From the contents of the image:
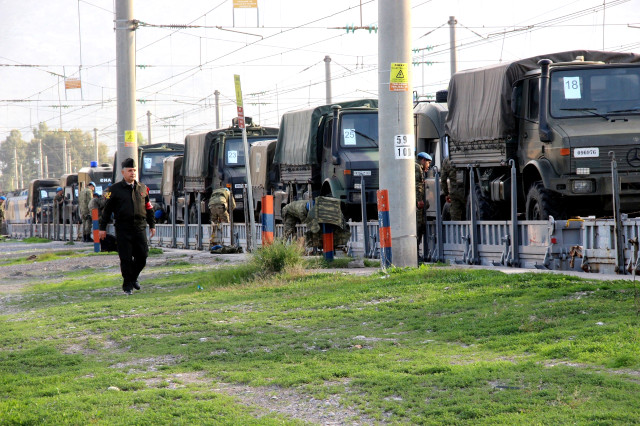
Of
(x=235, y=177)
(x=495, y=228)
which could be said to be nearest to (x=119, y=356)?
(x=495, y=228)

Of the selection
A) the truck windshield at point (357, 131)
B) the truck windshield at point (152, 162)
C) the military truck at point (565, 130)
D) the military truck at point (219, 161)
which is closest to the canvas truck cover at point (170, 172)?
the military truck at point (219, 161)

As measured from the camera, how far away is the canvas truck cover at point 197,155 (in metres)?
29.8

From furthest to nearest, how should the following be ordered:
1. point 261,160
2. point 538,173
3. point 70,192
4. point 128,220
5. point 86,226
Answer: point 70,192 → point 86,226 → point 261,160 → point 538,173 → point 128,220

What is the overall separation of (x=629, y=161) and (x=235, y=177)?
16383 millimetres

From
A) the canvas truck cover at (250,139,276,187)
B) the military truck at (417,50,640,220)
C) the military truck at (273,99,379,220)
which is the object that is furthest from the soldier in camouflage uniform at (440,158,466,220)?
the canvas truck cover at (250,139,276,187)

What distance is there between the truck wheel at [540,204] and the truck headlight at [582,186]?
436mm

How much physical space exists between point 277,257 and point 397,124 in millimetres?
2643

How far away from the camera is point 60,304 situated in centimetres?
1254

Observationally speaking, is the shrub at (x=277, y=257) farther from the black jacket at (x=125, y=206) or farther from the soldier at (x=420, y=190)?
the soldier at (x=420, y=190)

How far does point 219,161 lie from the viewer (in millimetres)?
29438

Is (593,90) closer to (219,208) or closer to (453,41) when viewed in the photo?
(219,208)

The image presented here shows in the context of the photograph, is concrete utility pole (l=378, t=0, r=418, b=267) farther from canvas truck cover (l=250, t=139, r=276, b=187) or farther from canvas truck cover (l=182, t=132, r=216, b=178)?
canvas truck cover (l=182, t=132, r=216, b=178)

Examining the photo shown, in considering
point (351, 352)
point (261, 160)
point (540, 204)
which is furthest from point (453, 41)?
point (351, 352)

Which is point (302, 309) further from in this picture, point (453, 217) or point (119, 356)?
point (453, 217)
